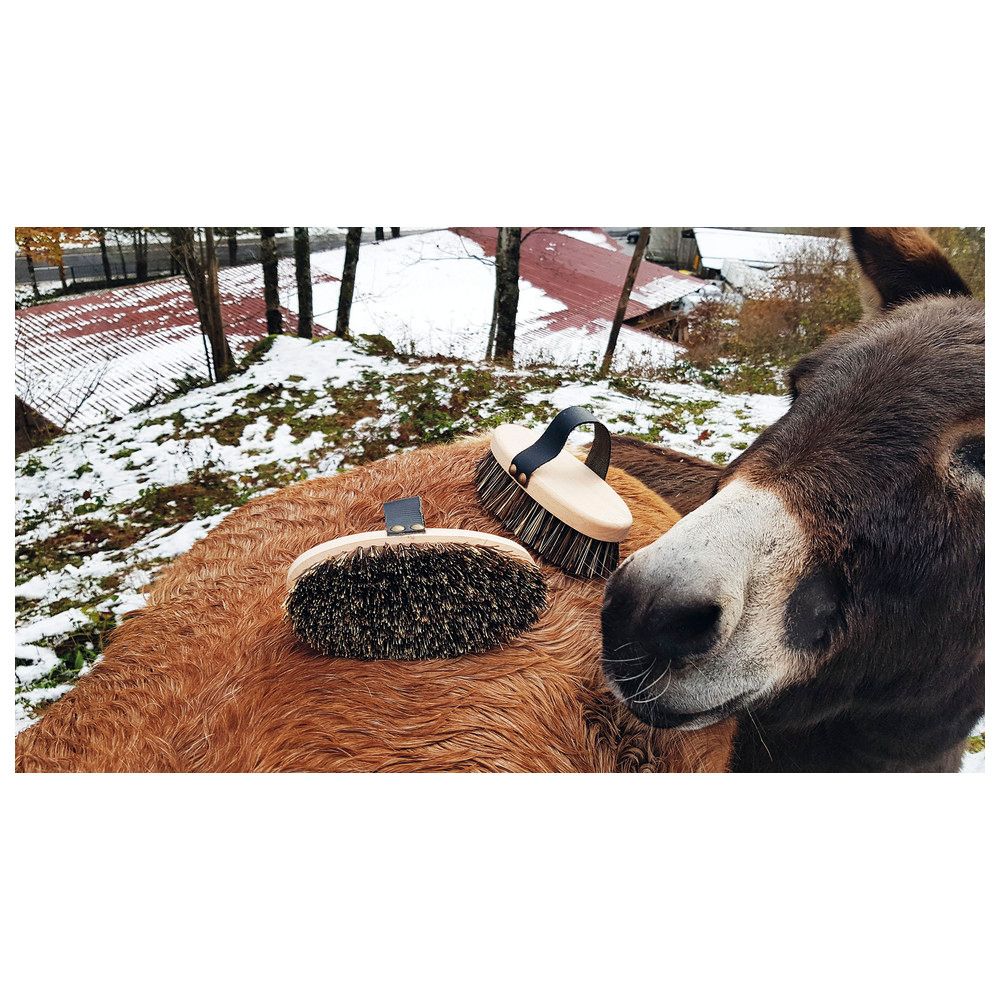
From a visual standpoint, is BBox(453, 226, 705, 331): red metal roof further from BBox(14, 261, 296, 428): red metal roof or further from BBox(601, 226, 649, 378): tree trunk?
BBox(14, 261, 296, 428): red metal roof

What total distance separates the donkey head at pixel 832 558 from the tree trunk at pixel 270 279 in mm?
1224

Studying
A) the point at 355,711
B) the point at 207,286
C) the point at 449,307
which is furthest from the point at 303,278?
the point at 355,711

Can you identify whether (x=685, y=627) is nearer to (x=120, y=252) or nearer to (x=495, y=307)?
(x=495, y=307)

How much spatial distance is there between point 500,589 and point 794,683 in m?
0.62

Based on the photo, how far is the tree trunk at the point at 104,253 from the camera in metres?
1.94

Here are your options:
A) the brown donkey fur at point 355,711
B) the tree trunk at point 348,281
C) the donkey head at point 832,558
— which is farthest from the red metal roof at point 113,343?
the donkey head at point 832,558

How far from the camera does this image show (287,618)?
1.68 metres

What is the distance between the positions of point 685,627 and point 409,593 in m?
0.59

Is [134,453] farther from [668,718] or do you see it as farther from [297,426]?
[668,718]

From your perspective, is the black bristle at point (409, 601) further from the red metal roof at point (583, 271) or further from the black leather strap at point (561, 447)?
the red metal roof at point (583, 271)

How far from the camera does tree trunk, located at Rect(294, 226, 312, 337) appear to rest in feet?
6.51

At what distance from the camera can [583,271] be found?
1.96m

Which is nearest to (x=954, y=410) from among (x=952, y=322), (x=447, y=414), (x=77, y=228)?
(x=952, y=322)

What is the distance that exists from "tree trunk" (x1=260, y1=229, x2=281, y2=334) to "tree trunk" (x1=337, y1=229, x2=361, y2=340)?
167mm
